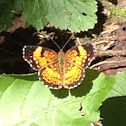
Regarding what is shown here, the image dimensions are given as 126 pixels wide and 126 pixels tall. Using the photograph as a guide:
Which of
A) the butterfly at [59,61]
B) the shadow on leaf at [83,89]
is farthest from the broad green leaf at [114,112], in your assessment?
the shadow on leaf at [83,89]

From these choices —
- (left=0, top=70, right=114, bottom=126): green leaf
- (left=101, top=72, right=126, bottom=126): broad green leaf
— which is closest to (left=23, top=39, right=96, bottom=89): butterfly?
(left=101, top=72, right=126, bottom=126): broad green leaf

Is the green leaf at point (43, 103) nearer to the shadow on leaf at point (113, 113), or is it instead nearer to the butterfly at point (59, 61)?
the butterfly at point (59, 61)

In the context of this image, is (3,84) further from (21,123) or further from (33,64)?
(33,64)

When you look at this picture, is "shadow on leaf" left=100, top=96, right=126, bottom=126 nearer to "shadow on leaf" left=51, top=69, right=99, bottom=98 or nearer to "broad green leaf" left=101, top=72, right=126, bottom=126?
"broad green leaf" left=101, top=72, right=126, bottom=126

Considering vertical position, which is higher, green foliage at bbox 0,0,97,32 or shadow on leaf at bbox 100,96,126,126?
green foliage at bbox 0,0,97,32

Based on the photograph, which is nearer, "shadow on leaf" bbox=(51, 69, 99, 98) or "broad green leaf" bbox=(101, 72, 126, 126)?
"shadow on leaf" bbox=(51, 69, 99, 98)

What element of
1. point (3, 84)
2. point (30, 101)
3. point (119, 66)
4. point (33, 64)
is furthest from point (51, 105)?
point (119, 66)

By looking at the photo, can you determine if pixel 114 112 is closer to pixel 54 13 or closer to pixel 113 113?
pixel 113 113
